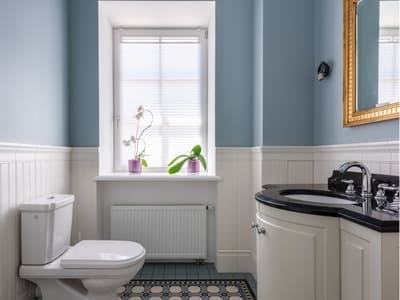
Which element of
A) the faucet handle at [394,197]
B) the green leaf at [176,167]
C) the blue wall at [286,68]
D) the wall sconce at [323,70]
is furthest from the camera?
the green leaf at [176,167]

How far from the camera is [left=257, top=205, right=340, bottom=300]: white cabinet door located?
1127 millimetres

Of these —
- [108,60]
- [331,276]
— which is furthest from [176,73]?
[331,276]

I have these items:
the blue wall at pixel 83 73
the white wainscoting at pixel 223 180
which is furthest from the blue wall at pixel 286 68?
the blue wall at pixel 83 73

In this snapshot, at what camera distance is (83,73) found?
2.43 m

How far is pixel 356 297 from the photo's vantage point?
3.29 ft

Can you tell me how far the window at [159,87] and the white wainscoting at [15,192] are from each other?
0.92 meters

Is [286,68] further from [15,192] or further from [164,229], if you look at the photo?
[15,192]

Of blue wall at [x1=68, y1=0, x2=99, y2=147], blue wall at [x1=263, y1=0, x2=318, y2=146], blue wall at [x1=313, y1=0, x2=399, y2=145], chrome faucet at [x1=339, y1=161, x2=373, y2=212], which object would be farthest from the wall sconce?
blue wall at [x1=68, y1=0, x2=99, y2=147]

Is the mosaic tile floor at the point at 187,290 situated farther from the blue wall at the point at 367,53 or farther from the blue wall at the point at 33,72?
the blue wall at the point at 367,53

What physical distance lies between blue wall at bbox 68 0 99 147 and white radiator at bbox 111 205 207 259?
2.18ft

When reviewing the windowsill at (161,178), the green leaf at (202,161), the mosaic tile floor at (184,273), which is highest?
the green leaf at (202,161)

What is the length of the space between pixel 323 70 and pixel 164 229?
170 cm

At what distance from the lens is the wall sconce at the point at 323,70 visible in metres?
1.96

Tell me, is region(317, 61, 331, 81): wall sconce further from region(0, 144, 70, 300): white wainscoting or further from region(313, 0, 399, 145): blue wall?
Result: region(0, 144, 70, 300): white wainscoting
